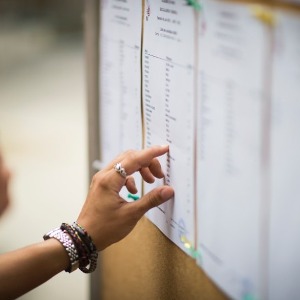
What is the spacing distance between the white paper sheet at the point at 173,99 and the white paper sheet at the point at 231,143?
51mm

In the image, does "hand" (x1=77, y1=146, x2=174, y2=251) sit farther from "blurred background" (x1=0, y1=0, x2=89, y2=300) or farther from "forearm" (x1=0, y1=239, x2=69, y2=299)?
"blurred background" (x1=0, y1=0, x2=89, y2=300)

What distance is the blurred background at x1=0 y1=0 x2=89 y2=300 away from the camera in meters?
3.68

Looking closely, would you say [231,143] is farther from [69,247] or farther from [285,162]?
[69,247]

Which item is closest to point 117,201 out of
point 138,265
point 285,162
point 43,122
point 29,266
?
point 29,266

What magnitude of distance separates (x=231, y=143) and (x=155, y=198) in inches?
11.8

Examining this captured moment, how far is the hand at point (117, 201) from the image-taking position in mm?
1286

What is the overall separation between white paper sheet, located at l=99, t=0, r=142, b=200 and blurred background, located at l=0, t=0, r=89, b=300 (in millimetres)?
298

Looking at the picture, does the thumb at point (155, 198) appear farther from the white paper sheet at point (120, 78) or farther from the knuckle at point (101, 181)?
the white paper sheet at point (120, 78)

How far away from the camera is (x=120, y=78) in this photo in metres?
1.55

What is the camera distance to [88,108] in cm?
182

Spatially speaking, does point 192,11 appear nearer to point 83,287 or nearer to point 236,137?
point 236,137

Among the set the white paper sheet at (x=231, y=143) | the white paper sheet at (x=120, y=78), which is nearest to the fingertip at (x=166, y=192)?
the white paper sheet at (x=231, y=143)

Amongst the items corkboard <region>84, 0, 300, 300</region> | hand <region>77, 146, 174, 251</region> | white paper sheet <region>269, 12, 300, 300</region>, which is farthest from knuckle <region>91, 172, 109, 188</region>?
white paper sheet <region>269, 12, 300, 300</region>

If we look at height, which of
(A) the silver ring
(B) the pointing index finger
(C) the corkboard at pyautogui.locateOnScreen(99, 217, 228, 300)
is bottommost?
(C) the corkboard at pyautogui.locateOnScreen(99, 217, 228, 300)
